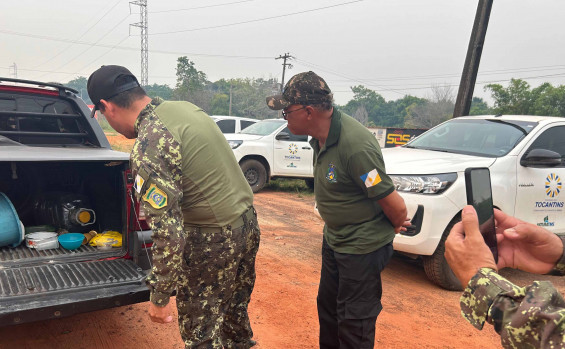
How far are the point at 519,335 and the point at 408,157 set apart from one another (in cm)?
386

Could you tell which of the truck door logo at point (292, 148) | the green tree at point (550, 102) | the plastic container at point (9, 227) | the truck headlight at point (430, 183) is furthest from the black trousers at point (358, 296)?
the green tree at point (550, 102)

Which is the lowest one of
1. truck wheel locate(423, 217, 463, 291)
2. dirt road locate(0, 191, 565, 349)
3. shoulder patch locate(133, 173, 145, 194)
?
dirt road locate(0, 191, 565, 349)

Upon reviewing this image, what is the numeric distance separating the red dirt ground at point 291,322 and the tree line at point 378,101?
21.4m

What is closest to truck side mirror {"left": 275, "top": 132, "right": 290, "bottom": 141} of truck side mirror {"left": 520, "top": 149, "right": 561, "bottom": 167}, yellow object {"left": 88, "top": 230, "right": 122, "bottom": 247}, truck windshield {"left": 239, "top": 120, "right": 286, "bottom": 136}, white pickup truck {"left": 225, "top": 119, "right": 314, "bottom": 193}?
white pickup truck {"left": 225, "top": 119, "right": 314, "bottom": 193}

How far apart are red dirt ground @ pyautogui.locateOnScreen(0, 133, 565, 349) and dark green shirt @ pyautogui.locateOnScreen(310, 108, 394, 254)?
122 cm

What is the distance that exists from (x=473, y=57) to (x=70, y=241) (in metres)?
8.86

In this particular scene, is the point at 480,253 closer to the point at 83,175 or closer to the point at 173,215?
the point at 173,215

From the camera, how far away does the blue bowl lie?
318cm

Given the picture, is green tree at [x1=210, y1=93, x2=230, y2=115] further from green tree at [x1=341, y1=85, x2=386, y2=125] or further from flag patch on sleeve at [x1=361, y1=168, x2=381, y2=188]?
flag patch on sleeve at [x1=361, y1=168, x2=381, y2=188]

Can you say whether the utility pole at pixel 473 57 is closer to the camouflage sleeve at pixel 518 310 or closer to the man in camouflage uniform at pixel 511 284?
the man in camouflage uniform at pixel 511 284

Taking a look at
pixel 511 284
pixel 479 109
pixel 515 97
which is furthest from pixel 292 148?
pixel 479 109

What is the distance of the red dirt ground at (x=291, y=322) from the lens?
314 centimetres

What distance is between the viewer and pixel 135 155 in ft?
6.31

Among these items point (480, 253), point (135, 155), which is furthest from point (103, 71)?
point (480, 253)
